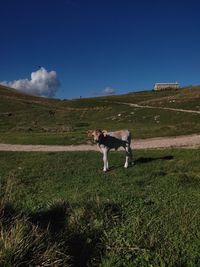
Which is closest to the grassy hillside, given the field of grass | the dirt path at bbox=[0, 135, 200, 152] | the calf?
the dirt path at bbox=[0, 135, 200, 152]

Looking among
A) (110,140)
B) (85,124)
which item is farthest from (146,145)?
(85,124)

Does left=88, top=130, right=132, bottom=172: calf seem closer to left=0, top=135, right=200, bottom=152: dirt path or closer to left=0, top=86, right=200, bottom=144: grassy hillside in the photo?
left=0, top=135, right=200, bottom=152: dirt path

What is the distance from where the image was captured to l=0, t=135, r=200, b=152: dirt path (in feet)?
108

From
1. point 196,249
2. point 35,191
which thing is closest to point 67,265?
point 196,249

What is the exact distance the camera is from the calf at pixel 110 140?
22969mm

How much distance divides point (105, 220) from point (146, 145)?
2341cm

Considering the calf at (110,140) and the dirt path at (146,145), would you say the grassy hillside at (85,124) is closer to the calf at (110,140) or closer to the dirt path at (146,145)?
the dirt path at (146,145)

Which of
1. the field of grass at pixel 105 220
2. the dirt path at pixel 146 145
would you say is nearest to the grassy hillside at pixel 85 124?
the dirt path at pixel 146 145

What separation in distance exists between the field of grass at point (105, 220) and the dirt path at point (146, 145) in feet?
38.5

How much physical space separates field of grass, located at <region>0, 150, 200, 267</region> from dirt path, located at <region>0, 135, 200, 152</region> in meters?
11.7

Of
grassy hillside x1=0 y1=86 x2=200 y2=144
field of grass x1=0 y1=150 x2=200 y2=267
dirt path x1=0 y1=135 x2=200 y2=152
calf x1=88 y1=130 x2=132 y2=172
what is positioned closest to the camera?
field of grass x1=0 y1=150 x2=200 y2=267

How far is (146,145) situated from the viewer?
112 ft

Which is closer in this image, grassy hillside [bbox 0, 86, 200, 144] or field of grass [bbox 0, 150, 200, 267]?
field of grass [bbox 0, 150, 200, 267]

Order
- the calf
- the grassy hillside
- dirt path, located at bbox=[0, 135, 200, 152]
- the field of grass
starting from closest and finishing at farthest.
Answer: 1. the field of grass
2. the calf
3. dirt path, located at bbox=[0, 135, 200, 152]
4. the grassy hillside
